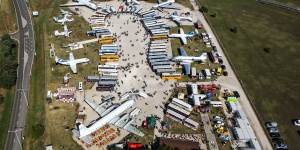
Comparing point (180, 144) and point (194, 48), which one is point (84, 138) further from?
point (194, 48)

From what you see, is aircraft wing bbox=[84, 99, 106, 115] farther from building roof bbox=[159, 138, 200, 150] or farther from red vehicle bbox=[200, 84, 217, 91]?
red vehicle bbox=[200, 84, 217, 91]

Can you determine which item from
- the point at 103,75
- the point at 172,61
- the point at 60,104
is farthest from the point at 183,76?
the point at 60,104

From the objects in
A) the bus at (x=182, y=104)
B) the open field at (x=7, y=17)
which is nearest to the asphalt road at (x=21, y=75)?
the open field at (x=7, y=17)

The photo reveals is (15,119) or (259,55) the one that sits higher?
(259,55)

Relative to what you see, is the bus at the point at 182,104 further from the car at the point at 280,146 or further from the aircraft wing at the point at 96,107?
the car at the point at 280,146

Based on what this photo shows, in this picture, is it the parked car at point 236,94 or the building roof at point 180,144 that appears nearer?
the building roof at point 180,144

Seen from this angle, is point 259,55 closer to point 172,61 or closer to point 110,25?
point 172,61
